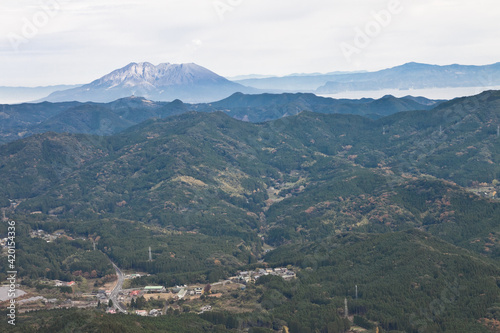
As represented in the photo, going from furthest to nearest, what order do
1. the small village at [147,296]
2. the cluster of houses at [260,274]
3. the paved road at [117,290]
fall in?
the cluster of houses at [260,274], the paved road at [117,290], the small village at [147,296]

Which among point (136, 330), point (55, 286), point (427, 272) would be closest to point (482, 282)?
point (427, 272)

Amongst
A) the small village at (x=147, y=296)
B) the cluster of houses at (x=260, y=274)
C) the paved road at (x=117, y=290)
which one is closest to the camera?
the small village at (x=147, y=296)

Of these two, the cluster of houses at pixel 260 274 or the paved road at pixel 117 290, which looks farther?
the cluster of houses at pixel 260 274

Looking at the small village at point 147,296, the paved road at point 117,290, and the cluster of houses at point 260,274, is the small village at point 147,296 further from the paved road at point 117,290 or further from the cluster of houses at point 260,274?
the paved road at point 117,290

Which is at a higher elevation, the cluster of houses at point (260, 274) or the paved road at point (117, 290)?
the cluster of houses at point (260, 274)

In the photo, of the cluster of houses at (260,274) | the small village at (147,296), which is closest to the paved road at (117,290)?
the small village at (147,296)

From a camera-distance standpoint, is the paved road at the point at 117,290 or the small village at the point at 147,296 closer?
the small village at the point at 147,296

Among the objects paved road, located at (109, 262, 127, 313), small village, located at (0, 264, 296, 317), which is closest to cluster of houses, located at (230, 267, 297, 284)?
small village, located at (0, 264, 296, 317)

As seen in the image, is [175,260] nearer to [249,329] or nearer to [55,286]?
[55,286]
